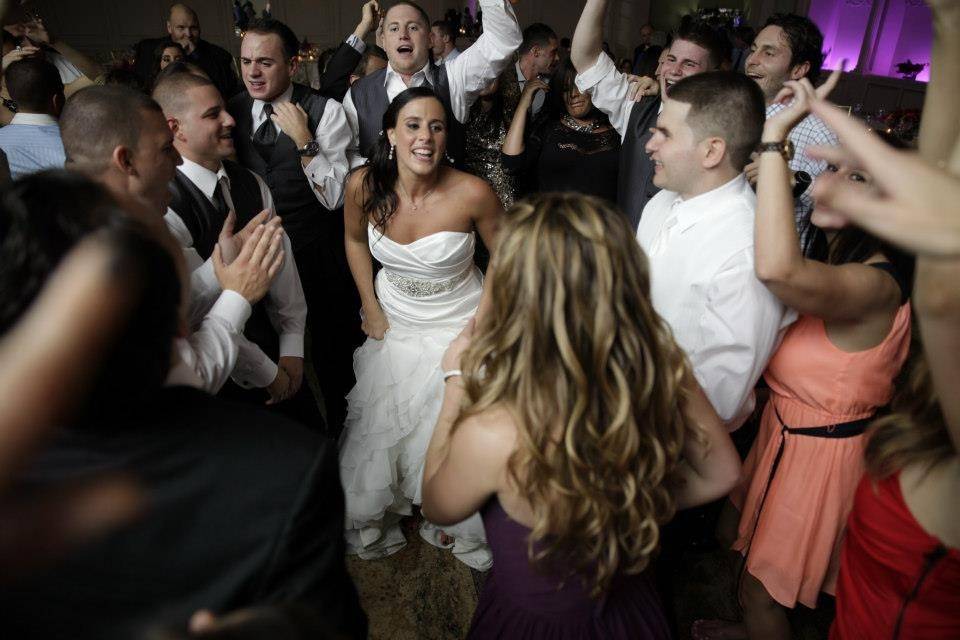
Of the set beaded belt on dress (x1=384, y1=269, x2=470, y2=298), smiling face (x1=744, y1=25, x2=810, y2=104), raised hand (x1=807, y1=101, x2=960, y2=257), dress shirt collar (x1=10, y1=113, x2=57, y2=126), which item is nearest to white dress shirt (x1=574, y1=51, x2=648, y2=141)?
smiling face (x1=744, y1=25, x2=810, y2=104)

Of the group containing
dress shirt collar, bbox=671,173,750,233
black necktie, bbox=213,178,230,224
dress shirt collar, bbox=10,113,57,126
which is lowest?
black necktie, bbox=213,178,230,224

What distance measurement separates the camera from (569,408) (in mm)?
906

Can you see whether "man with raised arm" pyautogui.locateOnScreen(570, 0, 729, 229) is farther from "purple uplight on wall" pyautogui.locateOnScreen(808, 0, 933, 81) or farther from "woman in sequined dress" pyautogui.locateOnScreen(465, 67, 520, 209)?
"purple uplight on wall" pyautogui.locateOnScreen(808, 0, 933, 81)

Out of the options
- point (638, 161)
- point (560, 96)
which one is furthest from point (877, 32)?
point (638, 161)

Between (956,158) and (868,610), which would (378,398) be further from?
(956,158)

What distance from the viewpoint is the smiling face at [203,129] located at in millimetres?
1847

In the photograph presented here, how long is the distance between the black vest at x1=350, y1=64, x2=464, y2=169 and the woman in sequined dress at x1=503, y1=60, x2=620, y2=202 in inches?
13.9

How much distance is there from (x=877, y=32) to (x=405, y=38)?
9.26m

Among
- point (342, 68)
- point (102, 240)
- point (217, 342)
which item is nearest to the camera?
point (102, 240)

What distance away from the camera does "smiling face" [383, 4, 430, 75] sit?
111 inches

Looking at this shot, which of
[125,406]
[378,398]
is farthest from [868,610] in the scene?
[378,398]

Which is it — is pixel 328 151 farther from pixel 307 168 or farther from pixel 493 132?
pixel 493 132

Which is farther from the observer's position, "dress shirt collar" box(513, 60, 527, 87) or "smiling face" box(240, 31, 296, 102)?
"dress shirt collar" box(513, 60, 527, 87)

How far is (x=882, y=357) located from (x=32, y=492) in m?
1.69
